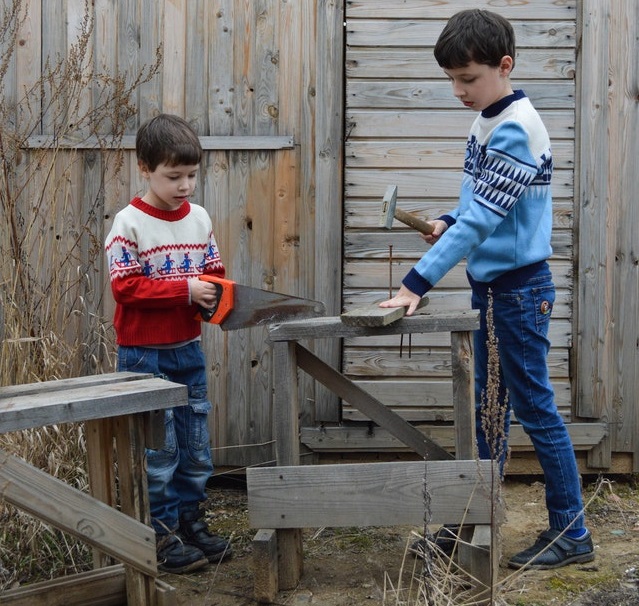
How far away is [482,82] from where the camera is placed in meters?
3.30

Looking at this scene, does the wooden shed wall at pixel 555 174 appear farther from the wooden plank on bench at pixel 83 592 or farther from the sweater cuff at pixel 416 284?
the wooden plank on bench at pixel 83 592

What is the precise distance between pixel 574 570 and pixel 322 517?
1.05 metres

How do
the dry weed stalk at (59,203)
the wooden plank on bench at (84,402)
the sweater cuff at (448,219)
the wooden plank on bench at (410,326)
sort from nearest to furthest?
the wooden plank on bench at (84,402) → the wooden plank on bench at (410,326) → the sweater cuff at (448,219) → the dry weed stalk at (59,203)

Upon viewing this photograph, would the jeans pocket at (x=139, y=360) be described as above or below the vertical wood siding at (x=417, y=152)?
below

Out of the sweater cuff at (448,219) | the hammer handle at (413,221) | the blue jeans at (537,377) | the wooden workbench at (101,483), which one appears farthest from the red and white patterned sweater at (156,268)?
the blue jeans at (537,377)

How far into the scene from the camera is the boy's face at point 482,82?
3293 mm

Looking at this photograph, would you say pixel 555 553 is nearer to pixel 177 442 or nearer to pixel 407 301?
pixel 407 301

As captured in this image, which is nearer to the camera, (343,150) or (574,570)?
(574,570)

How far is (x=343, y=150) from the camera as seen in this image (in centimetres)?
463

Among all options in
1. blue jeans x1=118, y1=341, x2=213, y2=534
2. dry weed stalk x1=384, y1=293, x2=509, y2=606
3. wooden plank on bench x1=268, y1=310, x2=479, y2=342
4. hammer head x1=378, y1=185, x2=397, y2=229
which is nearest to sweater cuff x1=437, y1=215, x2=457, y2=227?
hammer head x1=378, y1=185, x2=397, y2=229

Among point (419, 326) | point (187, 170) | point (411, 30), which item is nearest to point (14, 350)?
point (187, 170)

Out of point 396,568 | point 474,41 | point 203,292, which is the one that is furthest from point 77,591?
point 474,41

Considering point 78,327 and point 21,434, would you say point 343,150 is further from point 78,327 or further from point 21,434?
point 21,434

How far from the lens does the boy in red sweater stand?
11.4 feet
